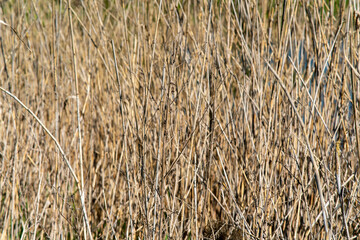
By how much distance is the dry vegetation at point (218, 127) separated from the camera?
106 centimetres

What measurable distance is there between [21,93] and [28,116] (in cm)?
24

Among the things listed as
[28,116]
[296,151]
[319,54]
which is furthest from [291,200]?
[28,116]

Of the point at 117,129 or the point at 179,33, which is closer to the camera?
the point at 179,33

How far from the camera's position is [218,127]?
4.73 feet

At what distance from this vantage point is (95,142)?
1892 millimetres

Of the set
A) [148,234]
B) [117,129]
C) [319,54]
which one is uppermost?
[319,54]

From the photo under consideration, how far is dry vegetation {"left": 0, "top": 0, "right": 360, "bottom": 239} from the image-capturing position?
106 cm

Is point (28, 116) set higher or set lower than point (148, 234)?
higher

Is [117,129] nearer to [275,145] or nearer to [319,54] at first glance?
[275,145]

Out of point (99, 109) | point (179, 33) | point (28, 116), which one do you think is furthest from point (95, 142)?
point (179, 33)

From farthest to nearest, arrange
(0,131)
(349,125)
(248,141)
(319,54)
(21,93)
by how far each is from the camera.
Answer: (21,93), (0,131), (248,141), (349,125), (319,54)

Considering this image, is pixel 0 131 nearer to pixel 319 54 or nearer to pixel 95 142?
pixel 95 142

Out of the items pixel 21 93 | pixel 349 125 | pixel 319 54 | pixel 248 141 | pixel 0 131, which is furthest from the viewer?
pixel 21 93

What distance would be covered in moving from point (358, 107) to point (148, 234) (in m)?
0.73
